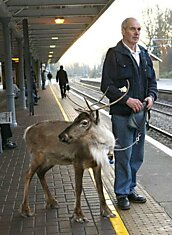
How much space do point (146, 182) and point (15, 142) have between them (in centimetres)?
485

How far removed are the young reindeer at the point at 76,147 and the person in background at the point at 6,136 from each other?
14.6 feet

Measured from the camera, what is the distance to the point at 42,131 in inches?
215

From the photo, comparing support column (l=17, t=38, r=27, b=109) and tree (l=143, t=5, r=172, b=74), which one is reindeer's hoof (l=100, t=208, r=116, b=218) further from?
tree (l=143, t=5, r=172, b=74)

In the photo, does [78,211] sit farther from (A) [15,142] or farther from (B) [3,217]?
(A) [15,142]

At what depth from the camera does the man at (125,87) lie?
5.25 metres

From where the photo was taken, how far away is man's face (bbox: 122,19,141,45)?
5195mm

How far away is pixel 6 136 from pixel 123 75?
5.33 metres

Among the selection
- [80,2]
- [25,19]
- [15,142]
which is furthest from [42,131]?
[25,19]

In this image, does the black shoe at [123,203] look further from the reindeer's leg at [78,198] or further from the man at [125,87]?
the reindeer's leg at [78,198]

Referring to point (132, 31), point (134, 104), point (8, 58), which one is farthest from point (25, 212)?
point (8, 58)

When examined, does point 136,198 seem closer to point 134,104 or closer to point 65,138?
point 134,104

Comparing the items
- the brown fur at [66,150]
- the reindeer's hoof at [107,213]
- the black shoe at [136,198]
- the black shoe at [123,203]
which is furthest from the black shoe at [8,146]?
the reindeer's hoof at [107,213]

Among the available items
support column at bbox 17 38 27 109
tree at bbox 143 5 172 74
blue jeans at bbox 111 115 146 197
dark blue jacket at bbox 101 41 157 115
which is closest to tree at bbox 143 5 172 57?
tree at bbox 143 5 172 74

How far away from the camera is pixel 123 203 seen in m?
5.55
